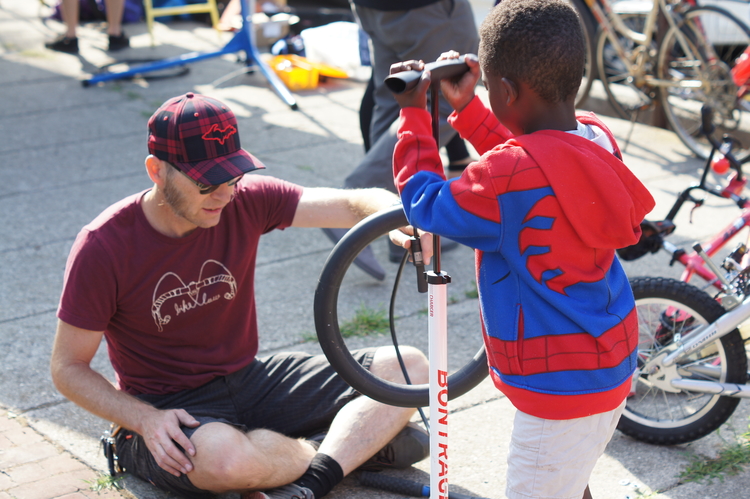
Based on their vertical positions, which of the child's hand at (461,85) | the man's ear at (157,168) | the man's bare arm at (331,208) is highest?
A: the child's hand at (461,85)

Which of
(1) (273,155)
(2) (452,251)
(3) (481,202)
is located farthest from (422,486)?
(1) (273,155)

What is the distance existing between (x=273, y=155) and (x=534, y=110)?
14.1ft

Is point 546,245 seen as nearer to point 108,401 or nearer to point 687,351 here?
point 687,351

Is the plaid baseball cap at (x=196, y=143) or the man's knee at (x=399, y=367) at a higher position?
the plaid baseball cap at (x=196, y=143)

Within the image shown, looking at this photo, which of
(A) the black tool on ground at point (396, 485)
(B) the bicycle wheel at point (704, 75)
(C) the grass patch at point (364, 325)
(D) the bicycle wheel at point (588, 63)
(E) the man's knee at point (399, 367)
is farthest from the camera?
(D) the bicycle wheel at point (588, 63)

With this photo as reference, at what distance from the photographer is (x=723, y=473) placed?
2.57 m

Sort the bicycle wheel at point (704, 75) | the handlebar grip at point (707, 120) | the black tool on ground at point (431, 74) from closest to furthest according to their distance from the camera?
the black tool on ground at point (431, 74) < the handlebar grip at point (707, 120) < the bicycle wheel at point (704, 75)

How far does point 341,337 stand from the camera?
213 centimetres

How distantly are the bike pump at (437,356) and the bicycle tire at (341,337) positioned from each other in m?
0.20

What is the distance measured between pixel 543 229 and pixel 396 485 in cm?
120

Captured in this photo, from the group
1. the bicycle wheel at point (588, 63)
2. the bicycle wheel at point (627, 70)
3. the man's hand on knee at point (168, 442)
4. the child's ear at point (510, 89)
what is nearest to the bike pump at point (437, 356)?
the child's ear at point (510, 89)

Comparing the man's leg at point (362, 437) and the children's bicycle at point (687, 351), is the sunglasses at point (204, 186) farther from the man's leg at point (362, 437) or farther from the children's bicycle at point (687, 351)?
the children's bicycle at point (687, 351)

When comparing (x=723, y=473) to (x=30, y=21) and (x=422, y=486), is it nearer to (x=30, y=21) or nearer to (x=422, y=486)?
(x=422, y=486)

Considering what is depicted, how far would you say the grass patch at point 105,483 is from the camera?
2.49 metres
